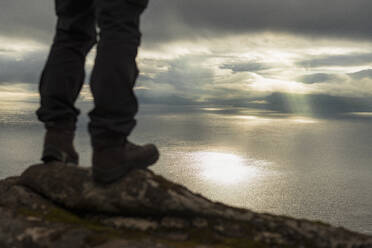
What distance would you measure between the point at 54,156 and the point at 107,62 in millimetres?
1611

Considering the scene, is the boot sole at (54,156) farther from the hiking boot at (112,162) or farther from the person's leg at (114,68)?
the person's leg at (114,68)

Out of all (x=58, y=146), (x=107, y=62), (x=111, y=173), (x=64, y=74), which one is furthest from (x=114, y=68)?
(x=58, y=146)

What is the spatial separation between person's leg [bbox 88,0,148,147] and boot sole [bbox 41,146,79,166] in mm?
1018

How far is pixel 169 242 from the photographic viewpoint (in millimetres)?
3318

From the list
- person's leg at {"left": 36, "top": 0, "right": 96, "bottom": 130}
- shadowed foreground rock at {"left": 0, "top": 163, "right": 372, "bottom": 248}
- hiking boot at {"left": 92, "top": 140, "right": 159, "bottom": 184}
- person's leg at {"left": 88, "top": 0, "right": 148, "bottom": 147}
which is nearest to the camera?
shadowed foreground rock at {"left": 0, "top": 163, "right": 372, "bottom": 248}

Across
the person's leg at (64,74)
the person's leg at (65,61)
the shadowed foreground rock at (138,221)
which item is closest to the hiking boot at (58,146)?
the person's leg at (64,74)

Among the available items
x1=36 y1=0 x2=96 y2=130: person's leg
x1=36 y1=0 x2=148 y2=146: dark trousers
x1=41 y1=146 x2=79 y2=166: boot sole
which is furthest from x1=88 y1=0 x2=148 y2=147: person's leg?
x1=41 y1=146 x2=79 y2=166: boot sole

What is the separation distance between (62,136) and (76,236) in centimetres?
146

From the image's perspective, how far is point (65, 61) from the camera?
167 inches

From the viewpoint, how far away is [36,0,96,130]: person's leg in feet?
13.6

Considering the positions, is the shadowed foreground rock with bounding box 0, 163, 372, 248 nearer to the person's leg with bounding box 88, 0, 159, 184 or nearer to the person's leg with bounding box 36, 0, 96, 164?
the person's leg with bounding box 88, 0, 159, 184

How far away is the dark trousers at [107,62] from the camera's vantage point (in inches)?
140

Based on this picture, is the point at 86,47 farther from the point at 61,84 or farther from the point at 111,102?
the point at 111,102

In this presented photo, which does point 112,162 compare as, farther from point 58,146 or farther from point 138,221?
point 58,146
